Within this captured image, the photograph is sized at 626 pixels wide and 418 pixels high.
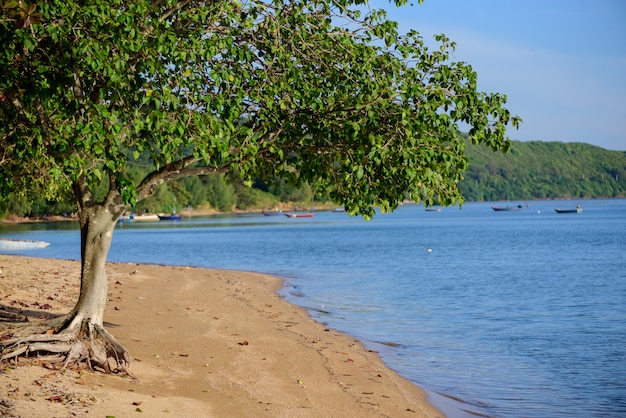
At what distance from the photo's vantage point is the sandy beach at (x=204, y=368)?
11.4 metres

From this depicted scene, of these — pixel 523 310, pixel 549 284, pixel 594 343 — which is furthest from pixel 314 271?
pixel 594 343

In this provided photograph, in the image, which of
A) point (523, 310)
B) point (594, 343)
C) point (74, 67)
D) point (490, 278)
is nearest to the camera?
point (74, 67)

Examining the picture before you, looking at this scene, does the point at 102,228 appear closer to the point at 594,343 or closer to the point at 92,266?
the point at 92,266

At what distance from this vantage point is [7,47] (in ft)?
37.5

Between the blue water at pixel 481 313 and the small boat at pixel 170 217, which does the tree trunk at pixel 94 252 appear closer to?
the blue water at pixel 481 313

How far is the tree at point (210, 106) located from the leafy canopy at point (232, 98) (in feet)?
0.10

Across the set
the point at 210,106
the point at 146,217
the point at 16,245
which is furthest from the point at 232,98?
the point at 146,217

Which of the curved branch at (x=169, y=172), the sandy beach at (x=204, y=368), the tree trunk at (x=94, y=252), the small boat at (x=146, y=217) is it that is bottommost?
the small boat at (x=146, y=217)

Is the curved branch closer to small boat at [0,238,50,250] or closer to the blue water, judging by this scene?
the blue water

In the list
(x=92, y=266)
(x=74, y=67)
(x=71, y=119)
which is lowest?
(x=92, y=266)

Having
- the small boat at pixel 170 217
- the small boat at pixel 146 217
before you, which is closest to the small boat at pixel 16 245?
the small boat at pixel 170 217

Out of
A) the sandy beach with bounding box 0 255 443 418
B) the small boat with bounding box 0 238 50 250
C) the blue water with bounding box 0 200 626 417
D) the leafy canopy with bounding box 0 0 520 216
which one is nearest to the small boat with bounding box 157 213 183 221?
the blue water with bounding box 0 200 626 417

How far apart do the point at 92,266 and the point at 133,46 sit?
4587 millimetres

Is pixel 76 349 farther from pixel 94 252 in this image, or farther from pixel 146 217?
pixel 146 217
